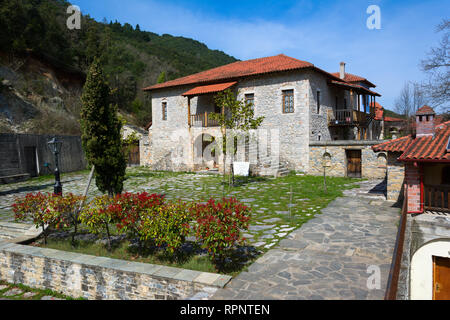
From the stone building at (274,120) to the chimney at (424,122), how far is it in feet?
20.3

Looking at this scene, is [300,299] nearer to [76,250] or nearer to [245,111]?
[76,250]

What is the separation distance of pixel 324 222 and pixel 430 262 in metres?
2.89

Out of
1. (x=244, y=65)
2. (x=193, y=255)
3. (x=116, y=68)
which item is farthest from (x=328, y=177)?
(x=116, y=68)

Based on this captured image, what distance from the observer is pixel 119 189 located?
30.7ft

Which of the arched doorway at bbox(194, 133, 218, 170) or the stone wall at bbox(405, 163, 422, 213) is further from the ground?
the arched doorway at bbox(194, 133, 218, 170)

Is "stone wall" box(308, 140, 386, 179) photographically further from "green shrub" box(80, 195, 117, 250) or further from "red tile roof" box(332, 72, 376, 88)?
"green shrub" box(80, 195, 117, 250)

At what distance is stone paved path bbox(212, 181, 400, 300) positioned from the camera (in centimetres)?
419

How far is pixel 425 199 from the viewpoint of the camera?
9242 millimetres

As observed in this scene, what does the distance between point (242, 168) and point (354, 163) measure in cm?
631

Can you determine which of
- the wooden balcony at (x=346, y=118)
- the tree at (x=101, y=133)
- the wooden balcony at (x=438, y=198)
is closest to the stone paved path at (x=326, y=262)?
the wooden balcony at (x=438, y=198)

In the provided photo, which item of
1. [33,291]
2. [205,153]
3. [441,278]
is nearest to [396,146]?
[441,278]

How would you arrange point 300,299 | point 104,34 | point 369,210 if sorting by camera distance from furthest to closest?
point 104,34, point 369,210, point 300,299

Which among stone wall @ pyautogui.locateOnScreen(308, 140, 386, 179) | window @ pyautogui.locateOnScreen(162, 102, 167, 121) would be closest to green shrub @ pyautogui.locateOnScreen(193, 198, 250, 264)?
stone wall @ pyautogui.locateOnScreen(308, 140, 386, 179)

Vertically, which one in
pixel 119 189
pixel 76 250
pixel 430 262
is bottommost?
pixel 430 262
